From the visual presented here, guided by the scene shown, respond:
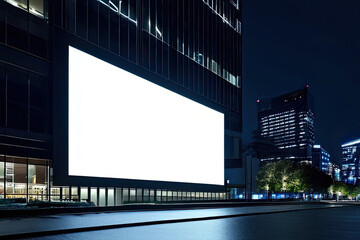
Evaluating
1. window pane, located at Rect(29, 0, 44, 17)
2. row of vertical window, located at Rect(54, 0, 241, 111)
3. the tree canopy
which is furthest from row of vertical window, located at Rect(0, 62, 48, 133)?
the tree canopy

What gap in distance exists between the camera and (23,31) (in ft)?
104

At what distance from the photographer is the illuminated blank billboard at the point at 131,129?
96.3ft

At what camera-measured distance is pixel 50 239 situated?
12.9 metres

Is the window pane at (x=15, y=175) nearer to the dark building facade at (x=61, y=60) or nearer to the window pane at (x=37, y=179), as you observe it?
the dark building facade at (x=61, y=60)

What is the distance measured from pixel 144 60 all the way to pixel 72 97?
1577 cm

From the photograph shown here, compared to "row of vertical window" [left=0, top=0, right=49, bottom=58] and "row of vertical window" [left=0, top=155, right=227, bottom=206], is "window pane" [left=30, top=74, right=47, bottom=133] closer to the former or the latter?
"row of vertical window" [left=0, top=0, right=49, bottom=58]

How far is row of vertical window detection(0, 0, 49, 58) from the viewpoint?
99.3 ft

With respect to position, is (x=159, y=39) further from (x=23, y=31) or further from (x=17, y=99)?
(x=17, y=99)

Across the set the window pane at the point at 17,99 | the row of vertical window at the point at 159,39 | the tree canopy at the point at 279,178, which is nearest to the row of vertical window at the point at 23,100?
the window pane at the point at 17,99

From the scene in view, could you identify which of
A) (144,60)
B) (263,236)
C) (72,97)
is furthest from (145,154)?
(263,236)

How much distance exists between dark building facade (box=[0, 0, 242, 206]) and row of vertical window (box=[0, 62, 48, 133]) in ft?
0.23

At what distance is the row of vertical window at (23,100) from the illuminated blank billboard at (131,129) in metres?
4.84

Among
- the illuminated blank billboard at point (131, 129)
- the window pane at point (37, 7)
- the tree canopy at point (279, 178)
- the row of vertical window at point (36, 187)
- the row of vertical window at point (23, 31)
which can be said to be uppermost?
the window pane at point (37, 7)

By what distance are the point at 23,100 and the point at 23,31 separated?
198 inches
